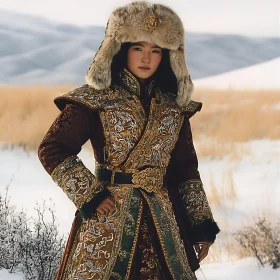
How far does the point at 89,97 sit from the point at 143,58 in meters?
0.25

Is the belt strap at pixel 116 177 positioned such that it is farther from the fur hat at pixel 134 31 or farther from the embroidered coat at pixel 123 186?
the fur hat at pixel 134 31

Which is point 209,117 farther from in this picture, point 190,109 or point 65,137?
point 65,137

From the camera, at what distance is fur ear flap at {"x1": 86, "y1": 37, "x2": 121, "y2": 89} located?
2.59 metres

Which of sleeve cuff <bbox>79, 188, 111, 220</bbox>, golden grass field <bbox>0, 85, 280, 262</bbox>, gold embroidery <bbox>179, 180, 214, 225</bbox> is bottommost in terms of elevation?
sleeve cuff <bbox>79, 188, 111, 220</bbox>

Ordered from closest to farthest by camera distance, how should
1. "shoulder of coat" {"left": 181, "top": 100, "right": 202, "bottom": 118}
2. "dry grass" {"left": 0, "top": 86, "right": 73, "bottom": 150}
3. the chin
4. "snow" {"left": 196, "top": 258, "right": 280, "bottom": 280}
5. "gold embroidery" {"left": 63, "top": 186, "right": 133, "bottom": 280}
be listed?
"gold embroidery" {"left": 63, "top": 186, "right": 133, "bottom": 280}
the chin
"shoulder of coat" {"left": 181, "top": 100, "right": 202, "bottom": 118}
"snow" {"left": 196, "top": 258, "right": 280, "bottom": 280}
"dry grass" {"left": 0, "top": 86, "right": 73, "bottom": 150}

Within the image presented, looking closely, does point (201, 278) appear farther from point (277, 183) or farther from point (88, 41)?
point (88, 41)

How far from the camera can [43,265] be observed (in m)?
4.62

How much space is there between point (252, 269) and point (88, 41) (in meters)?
2.38

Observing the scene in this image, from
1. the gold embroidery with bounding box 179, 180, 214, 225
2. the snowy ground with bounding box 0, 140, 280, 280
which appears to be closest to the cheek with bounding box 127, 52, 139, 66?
the gold embroidery with bounding box 179, 180, 214, 225

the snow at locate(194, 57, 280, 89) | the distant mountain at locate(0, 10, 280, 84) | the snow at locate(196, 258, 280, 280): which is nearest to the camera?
the snow at locate(196, 258, 280, 280)

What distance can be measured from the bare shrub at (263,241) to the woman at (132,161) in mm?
2343

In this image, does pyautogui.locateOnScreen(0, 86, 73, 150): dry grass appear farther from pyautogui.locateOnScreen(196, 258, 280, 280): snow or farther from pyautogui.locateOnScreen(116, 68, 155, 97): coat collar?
pyautogui.locateOnScreen(116, 68, 155, 97): coat collar

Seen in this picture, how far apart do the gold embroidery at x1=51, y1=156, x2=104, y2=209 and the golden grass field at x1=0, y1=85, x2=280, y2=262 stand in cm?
300

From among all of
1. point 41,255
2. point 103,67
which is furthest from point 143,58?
point 41,255
